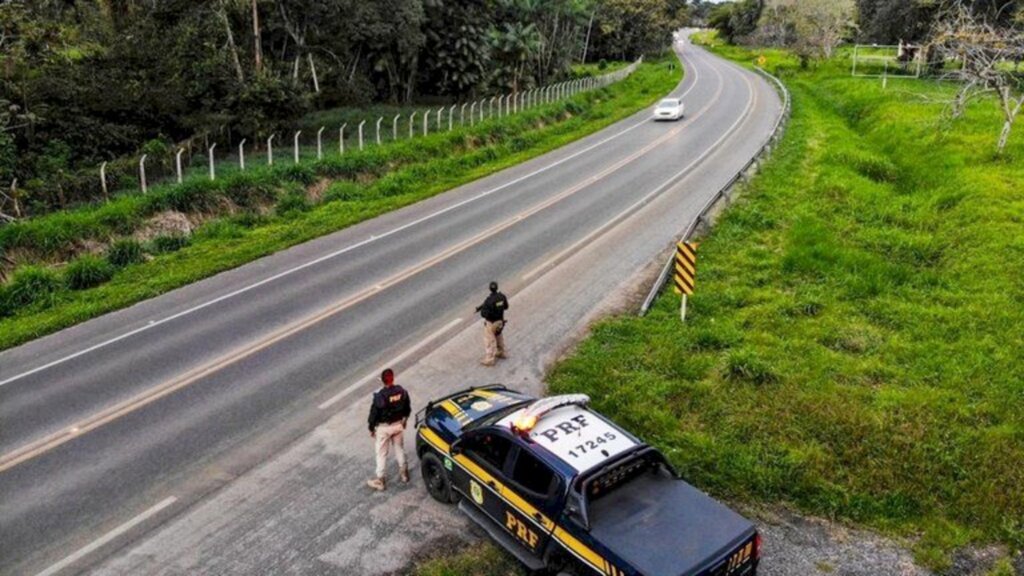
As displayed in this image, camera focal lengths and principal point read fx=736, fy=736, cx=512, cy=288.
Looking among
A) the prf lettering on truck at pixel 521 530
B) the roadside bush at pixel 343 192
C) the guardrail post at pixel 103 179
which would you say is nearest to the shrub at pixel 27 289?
the guardrail post at pixel 103 179

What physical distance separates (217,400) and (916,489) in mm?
10525

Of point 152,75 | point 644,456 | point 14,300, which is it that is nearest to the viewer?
point 644,456

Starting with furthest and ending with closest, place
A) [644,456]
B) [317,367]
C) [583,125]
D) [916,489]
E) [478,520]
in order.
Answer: [583,125] → [317,367] → [916,489] → [478,520] → [644,456]

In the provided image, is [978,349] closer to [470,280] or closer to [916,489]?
[916,489]

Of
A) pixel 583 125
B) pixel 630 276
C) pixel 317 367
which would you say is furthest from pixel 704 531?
pixel 583 125

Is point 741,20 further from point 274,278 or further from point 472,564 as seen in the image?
point 472,564

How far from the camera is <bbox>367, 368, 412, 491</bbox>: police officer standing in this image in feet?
31.5

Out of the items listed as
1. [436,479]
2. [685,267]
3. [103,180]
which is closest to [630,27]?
[103,180]

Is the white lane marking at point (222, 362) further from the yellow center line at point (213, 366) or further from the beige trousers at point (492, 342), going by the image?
the beige trousers at point (492, 342)

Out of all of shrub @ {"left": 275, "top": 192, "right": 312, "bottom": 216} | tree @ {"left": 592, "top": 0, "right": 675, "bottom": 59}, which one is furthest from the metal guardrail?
tree @ {"left": 592, "top": 0, "right": 675, "bottom": 59}

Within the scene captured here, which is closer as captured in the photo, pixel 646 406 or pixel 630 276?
pixel 646 406

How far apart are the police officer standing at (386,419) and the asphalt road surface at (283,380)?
0.51 metres

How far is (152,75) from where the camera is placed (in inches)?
1265

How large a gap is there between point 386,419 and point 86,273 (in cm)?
1262
